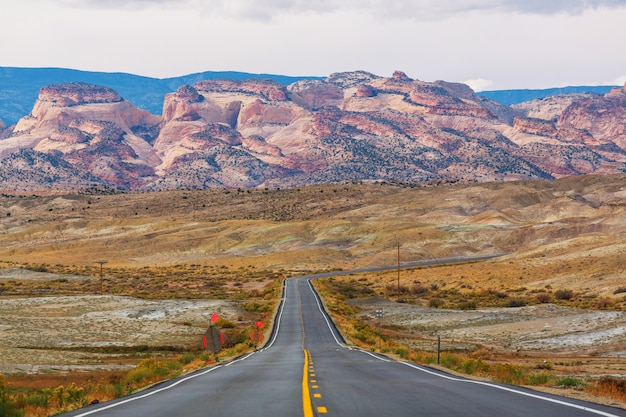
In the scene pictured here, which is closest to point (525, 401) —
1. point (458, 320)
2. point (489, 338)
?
point (489, 338)

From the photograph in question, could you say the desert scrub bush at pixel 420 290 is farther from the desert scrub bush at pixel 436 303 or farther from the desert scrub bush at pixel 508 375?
the desert scrub bush at pixel 508 375

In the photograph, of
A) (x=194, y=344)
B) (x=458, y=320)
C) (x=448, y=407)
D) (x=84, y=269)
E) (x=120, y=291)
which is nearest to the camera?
(x=448, y=407)

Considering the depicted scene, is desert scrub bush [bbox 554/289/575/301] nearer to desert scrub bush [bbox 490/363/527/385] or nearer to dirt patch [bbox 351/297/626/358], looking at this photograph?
dirt patch [bbox 351/297/626/358]

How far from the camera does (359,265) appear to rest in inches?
5330

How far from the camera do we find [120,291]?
315 ft

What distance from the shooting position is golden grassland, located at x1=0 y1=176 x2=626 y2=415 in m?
43.3

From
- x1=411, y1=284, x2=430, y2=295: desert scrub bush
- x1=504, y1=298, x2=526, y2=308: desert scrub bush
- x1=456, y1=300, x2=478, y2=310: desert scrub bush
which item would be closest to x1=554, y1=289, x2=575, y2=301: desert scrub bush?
x1=504, y1=298, x2=526, y2=308: desert scrub bush

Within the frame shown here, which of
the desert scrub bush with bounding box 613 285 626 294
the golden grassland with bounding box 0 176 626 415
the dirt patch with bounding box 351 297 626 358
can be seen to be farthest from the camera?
the desert scrub bush with bounding box 613 285 626 294

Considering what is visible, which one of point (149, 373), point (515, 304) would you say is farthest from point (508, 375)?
point (515, 304)

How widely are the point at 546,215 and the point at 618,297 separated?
108462 mm

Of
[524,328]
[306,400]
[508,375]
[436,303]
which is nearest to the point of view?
[306,400]

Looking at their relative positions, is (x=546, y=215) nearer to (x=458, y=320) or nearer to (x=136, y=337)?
(x=458, y=320)

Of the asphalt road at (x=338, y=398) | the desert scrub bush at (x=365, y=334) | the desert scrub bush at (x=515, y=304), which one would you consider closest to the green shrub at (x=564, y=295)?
the desert scrub bush at (x=515, y=304)

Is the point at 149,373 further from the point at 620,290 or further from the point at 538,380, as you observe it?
the point at 620,290
